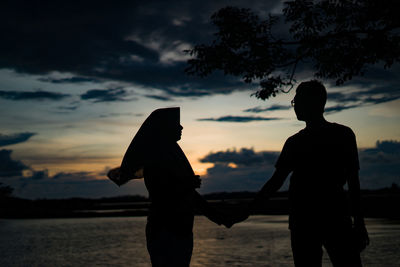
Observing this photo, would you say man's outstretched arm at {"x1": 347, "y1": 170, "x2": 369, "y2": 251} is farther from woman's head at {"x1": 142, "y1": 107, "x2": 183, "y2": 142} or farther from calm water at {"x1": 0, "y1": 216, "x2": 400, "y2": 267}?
calm water at {"x1": 0, "y1": 216, "x2": 400, "y2": 267}

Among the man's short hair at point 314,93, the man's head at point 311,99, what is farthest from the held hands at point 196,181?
the man's short hair at point 314,93

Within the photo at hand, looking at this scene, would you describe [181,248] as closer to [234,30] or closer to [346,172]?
[346,172]

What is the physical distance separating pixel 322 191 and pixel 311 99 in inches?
32.1

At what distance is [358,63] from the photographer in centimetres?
973

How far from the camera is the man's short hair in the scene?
13.1ft

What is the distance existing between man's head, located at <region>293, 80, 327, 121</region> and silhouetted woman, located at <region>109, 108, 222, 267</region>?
114 centimetres

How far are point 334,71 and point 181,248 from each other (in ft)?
23.9

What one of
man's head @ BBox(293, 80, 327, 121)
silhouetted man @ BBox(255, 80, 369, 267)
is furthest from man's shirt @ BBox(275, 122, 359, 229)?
man's head @ BBox(293, 80, 327, 121)

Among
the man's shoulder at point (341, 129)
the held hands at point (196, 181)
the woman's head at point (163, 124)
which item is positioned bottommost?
the held hands at point (196, 181)

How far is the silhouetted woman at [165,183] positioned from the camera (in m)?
3.95

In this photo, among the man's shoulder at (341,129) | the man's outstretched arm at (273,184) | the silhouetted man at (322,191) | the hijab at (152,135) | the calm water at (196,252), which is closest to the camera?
the silhouetted man at (322,191)

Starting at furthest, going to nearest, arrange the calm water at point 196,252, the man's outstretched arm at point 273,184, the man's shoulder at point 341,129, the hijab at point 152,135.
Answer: the calm water at point 196,252, the man's outstretched arm at point 273,184, the hijab at point 152,135, the man's shoulder at point 341,129

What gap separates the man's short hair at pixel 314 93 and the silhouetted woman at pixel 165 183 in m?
1.17

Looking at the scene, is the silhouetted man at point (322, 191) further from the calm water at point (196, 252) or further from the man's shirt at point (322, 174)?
the calm water at point (196, 252)
